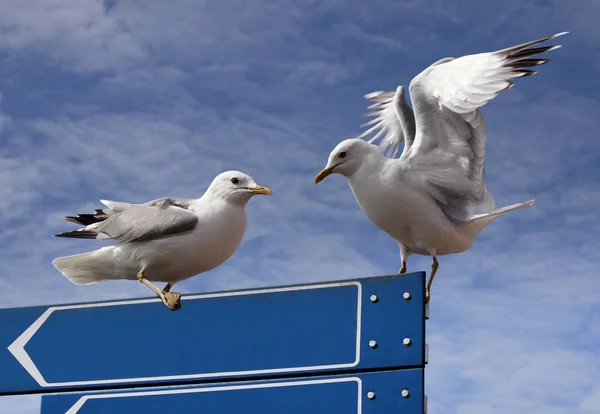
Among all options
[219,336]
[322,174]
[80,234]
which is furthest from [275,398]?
[80,234]

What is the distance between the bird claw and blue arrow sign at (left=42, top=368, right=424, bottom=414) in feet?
1.14

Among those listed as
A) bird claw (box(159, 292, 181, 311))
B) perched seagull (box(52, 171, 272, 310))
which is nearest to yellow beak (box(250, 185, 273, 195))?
perched seagull (box(52, 171, 272, 310))

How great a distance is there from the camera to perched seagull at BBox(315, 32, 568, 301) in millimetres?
3834

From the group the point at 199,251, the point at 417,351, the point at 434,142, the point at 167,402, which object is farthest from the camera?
the point at 434,142

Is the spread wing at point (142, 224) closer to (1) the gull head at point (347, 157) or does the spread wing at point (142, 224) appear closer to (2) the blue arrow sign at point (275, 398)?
(1) the gull head at point (347, 157)

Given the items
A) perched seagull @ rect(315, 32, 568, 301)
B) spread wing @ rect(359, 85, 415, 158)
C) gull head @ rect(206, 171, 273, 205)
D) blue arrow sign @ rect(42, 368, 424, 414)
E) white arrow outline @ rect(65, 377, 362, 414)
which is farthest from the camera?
spread wing @ rect(359, 85, 415, 158)

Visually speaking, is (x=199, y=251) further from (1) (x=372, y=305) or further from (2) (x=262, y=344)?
(1) (x=372, y=305)

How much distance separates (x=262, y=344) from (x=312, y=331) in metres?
0.22

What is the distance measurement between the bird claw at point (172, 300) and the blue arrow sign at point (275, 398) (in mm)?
349

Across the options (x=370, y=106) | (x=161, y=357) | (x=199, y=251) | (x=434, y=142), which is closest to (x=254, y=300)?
(x=161, y=357)

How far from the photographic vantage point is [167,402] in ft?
10.7

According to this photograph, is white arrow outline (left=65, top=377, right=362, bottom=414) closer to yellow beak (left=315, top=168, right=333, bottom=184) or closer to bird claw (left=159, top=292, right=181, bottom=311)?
bird claw (left=159, top=292, right=181, bottom=311)

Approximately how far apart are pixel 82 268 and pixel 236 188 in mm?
952

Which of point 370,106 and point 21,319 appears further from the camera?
point 370,106
